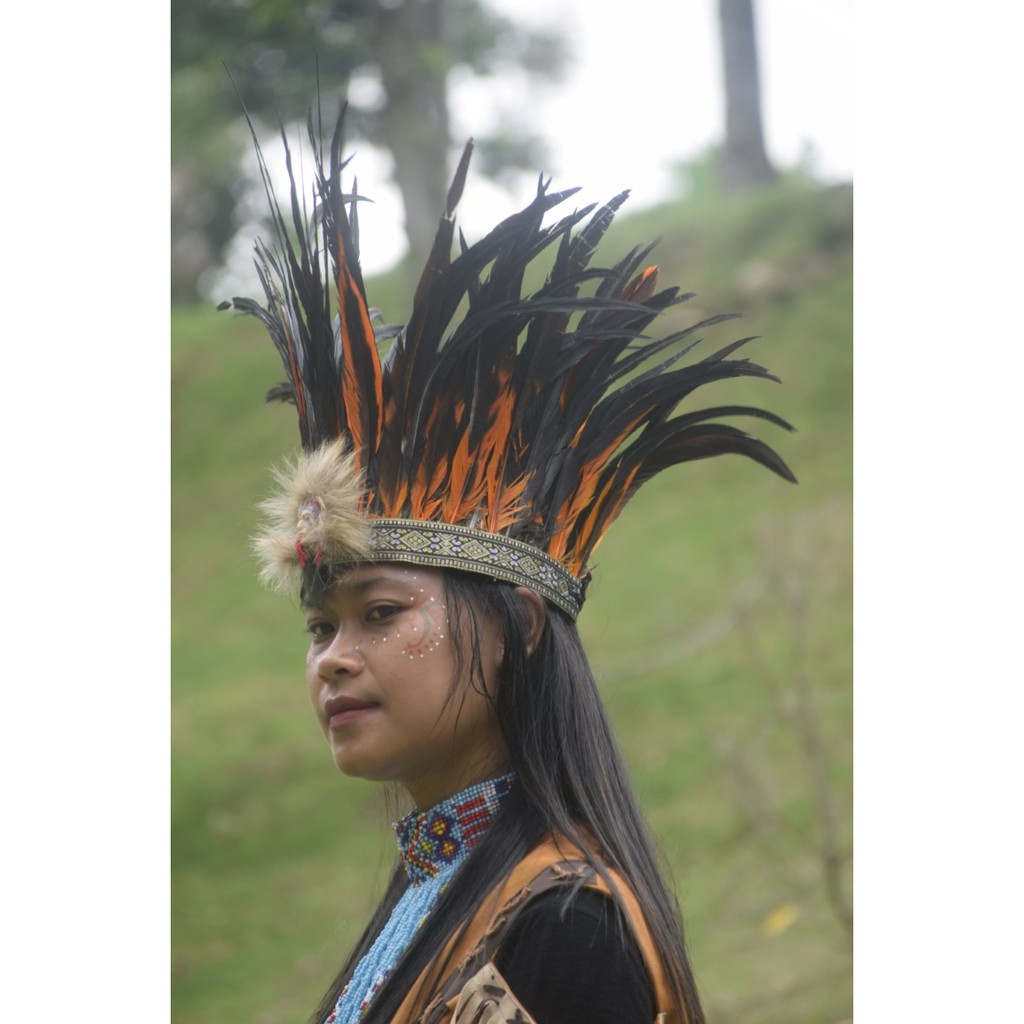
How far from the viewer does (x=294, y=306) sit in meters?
2.22

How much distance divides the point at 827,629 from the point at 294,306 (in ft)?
16.9

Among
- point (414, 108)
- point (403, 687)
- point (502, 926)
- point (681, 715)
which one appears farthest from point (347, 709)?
point (414, 108)

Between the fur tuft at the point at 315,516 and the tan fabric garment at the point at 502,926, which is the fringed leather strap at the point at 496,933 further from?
the fur tuft at the point at 315,516

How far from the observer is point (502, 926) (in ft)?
5.87

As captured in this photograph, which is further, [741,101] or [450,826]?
[741,101]

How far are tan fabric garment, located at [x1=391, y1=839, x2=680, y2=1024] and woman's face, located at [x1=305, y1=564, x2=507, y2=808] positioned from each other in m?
0.21

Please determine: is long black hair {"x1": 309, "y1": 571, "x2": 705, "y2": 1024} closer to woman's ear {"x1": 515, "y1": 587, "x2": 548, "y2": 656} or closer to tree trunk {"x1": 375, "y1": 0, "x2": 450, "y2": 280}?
woman's ear {"x1": 515, "y1": 587, "x2": 548, "y2": 656}

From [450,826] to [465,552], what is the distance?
0.39m

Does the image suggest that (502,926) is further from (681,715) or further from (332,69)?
(332,69)

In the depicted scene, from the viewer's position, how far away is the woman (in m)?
1.98

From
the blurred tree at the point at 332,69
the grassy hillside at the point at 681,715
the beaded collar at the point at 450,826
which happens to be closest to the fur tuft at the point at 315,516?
the beaded collar at the point at 450,826

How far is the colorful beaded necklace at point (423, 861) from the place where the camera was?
2.04 metres

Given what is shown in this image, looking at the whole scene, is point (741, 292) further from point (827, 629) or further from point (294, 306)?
point (294, 306)

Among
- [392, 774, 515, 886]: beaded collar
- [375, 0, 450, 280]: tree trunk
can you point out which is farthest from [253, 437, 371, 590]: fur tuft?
[375, 0, 450, 280]: tree trunk
